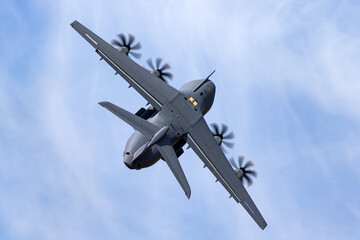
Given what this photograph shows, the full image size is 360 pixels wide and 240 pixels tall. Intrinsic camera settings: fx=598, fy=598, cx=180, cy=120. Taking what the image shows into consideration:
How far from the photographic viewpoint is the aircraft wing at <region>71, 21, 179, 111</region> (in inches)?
2701

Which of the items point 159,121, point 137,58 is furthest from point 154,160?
point 137,58

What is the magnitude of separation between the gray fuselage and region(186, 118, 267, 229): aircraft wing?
1.77 metres

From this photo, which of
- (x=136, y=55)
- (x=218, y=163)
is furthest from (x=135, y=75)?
(x=218, y=163)

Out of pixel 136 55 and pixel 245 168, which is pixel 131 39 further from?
pixel 245 168

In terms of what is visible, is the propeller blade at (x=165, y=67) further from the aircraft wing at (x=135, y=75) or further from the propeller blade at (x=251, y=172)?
the propeller blade at (x=251, y=172)

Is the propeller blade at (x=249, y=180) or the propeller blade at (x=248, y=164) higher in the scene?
the propeller blade at (x=248, y=164)

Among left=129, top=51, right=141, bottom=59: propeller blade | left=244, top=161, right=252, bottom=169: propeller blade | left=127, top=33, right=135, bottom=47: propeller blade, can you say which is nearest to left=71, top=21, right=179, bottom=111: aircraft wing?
left=129, top=51, right=141, bottom=59: propeller blade

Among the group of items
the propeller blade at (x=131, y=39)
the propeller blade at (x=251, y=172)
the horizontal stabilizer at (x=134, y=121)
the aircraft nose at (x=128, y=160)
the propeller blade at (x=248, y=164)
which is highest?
the propeller blade at (x=131, y=39)

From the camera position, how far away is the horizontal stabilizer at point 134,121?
63000mm

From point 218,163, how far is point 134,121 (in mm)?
10634

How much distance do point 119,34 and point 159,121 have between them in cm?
1306

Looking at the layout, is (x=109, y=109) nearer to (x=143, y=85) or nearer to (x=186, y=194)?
(x=143, y=85)

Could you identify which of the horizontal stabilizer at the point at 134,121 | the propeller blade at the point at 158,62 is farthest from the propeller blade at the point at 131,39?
the horizontal stabilizer at the point at 134,121

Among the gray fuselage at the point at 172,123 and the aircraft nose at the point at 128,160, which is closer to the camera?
the aircraft nose at the point at 128,160
